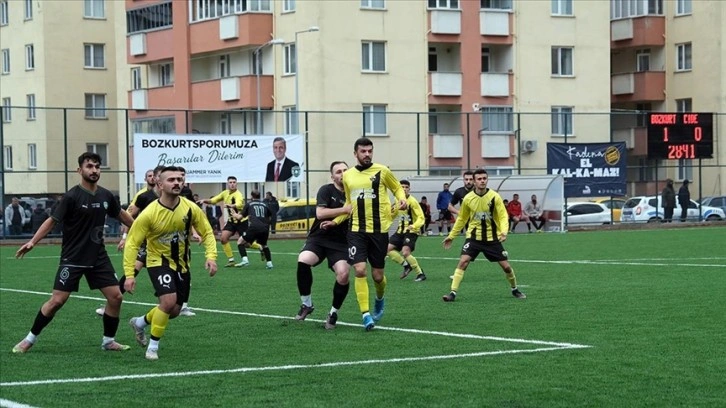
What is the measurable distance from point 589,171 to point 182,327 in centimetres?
3444

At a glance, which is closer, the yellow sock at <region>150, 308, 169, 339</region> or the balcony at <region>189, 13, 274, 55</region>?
the yellow sock at <region>150, 308, 169, 339</region>


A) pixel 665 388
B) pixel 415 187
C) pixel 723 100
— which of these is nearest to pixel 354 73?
pixel 415 187

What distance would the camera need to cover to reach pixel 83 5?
76.9 metres

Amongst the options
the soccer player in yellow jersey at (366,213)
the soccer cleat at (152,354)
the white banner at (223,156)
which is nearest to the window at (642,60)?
the white banner at (223,156)

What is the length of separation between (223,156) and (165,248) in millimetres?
31180

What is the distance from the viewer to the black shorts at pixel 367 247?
15.1 meters

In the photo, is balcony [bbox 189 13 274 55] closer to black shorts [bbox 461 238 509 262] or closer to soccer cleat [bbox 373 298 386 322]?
black shorts [bbox 461 238 509 262]

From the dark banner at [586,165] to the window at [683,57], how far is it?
20481 mm

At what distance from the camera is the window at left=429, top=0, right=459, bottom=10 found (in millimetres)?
61188

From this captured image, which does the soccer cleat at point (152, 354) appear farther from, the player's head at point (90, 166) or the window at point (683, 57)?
the window at point (683, 57)

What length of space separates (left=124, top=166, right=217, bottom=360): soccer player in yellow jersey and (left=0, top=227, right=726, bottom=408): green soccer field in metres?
0.50

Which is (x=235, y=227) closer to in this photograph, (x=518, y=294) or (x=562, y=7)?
(x=518, y=294)

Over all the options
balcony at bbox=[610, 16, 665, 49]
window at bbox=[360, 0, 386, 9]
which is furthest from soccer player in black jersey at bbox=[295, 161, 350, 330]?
balcony at bbox=[610, 16, 665, 49]

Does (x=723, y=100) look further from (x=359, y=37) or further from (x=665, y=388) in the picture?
(x=665, y=388)
